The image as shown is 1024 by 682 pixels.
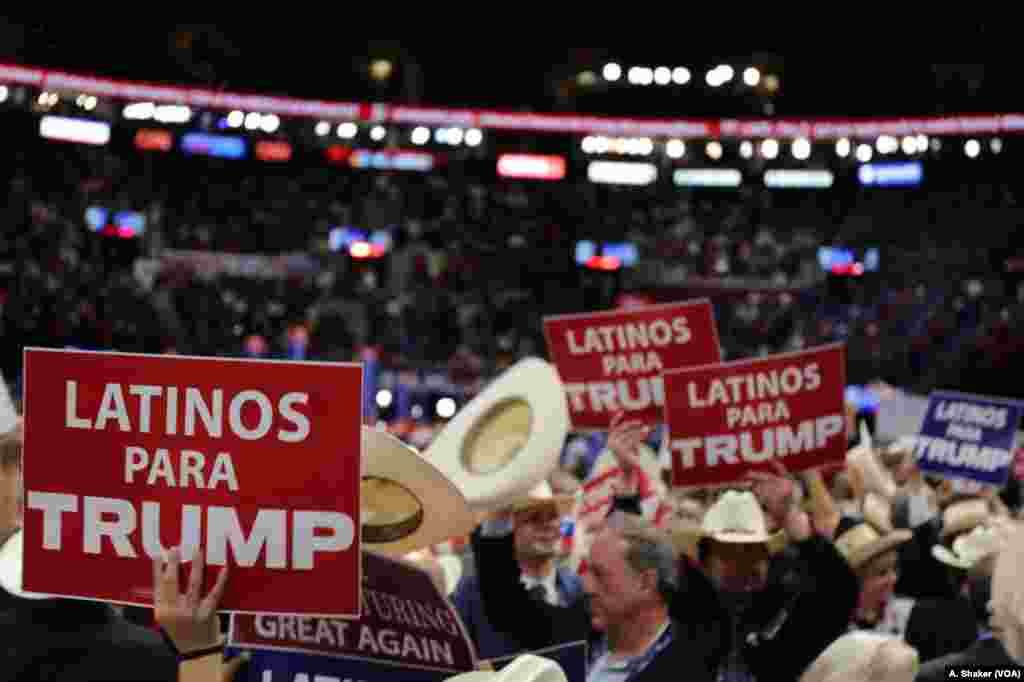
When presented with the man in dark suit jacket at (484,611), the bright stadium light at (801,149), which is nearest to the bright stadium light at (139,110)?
the bright stadium light at (801,149)

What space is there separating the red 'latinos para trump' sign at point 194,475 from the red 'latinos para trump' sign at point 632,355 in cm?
459

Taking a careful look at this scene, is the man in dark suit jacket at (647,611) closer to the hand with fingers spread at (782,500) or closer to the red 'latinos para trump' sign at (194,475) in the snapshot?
the hand with fingers spread at (782,500)

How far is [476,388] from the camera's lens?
32.2 m

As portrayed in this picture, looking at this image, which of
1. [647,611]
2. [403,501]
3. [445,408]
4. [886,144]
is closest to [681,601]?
[647,611]

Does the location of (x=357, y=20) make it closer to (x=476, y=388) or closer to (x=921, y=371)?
(x=476, y=388)

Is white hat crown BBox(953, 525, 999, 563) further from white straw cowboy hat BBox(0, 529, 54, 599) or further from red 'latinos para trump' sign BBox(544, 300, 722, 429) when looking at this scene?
white straw cowboy hat BBox(0, 529, 54, 599)

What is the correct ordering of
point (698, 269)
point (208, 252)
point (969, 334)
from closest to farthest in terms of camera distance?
point (969, 334) < point (208, 252) < point (698, 269)

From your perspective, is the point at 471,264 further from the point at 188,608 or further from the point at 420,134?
the point at 188,608

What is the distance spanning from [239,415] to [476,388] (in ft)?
93.6

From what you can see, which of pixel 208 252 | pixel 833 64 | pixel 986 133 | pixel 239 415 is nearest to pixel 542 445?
pixel 239 415

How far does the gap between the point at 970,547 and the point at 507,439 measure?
7.60 feet

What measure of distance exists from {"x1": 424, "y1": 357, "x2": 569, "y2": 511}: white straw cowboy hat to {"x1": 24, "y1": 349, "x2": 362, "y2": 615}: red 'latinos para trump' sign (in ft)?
4.19

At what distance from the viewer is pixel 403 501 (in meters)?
4.24

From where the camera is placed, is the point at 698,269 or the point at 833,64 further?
the point at 833,64
